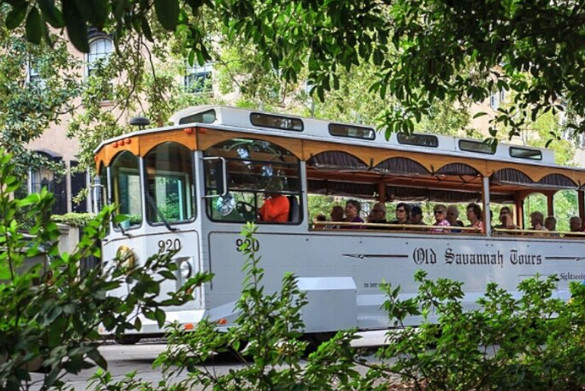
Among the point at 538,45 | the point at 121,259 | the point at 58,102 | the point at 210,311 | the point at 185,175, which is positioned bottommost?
the point at 210,311

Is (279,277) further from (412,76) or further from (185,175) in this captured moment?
(412,76)

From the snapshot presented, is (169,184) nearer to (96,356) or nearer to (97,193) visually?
(97,193)

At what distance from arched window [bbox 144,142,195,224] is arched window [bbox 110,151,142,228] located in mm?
227

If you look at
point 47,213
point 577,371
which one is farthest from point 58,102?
point 47,213

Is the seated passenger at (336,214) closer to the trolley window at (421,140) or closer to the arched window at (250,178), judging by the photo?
the arched window at (250,178)

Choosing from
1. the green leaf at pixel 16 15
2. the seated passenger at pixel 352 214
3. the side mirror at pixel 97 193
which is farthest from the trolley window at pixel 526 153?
the green leaf at pixel 16 15

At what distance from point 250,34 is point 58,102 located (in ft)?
44.3

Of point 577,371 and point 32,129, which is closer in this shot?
point 577,371

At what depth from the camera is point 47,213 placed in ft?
10.2

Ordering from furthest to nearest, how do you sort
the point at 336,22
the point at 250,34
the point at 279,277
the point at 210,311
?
the point at 279,277 → the point at 210,311 → the point at 250,34 → the point at 336,22

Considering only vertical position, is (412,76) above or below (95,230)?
above

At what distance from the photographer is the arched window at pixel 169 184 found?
515 inches

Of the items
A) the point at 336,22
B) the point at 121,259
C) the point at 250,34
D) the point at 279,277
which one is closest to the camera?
the point at 121,259

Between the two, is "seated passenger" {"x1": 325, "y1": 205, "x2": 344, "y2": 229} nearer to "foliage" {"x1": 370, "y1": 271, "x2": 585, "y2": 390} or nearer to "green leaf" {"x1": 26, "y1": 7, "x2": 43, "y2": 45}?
"foliage" {"x1": 370, "y1": 271, "x2": 585, "y2": 390}
